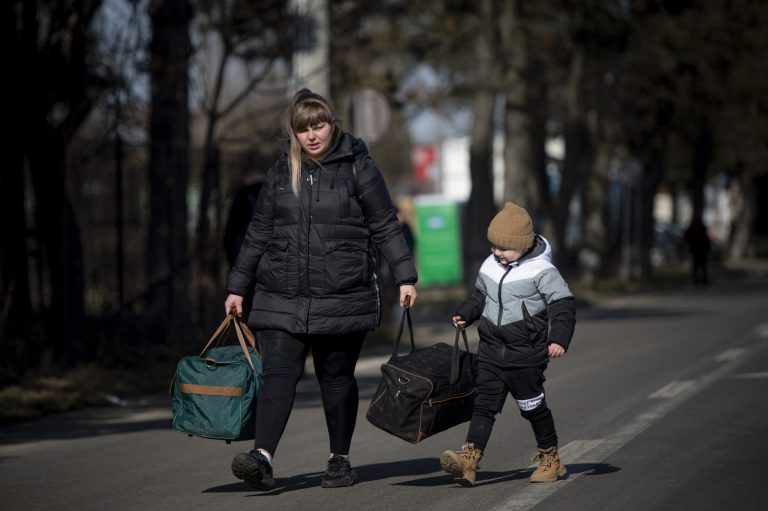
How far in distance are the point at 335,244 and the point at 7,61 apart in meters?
7.45

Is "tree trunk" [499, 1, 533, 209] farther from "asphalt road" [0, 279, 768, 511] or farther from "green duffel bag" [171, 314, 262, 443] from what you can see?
"green duffel bag" [171, 314, 262, 443]

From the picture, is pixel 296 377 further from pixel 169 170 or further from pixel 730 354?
pixel 169 170

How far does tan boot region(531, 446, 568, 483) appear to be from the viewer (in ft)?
22.6

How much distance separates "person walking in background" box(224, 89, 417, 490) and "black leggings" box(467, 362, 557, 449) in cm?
64

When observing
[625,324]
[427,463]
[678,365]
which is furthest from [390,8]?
[427,463]

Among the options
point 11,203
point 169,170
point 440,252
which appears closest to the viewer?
point 11,203

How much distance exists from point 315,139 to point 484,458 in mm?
2356

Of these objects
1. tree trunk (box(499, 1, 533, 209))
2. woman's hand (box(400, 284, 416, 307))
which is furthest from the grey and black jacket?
tree trunk (box(499, 1, 533, 209))

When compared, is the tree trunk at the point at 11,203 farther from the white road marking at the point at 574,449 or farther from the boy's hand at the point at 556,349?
the boy's hand at the point at 556,349

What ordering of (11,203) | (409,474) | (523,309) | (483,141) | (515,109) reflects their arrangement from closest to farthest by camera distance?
(523,309)
(409,474)
(11,203)
(483,141)
(515,109)

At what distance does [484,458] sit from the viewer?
7844 millimetres

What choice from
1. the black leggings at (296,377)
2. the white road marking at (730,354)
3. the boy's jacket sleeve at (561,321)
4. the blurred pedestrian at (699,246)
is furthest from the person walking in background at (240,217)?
the blurred pedestrian at (699,246)

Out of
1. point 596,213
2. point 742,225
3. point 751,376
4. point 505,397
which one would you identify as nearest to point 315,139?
point 505,397

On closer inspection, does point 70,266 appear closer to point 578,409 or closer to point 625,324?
point 578,409
